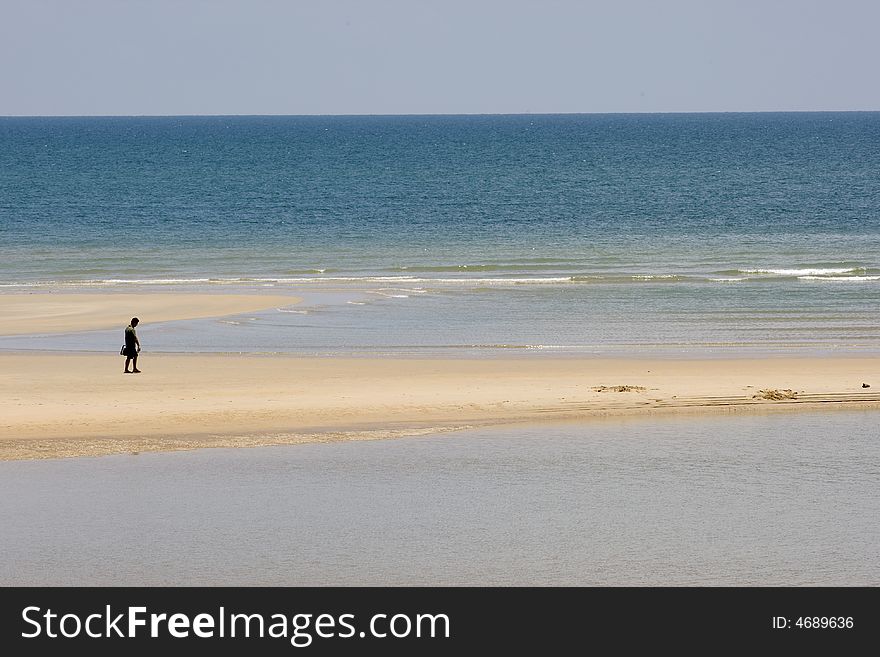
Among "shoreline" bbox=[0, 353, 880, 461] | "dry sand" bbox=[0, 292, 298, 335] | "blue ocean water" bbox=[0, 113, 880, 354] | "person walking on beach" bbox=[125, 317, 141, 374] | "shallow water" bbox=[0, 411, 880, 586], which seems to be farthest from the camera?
"dry sand" bbox=[0, 292, 298, 335]

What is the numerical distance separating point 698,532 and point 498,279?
26.7m

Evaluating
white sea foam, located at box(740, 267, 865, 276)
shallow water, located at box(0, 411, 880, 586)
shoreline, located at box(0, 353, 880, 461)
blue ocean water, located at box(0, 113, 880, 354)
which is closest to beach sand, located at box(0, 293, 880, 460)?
shoreline, located at box(0, 353, 880, 461)

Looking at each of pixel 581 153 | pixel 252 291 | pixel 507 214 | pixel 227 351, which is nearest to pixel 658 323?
pixel 227 351

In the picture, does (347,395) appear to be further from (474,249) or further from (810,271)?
(474,249)

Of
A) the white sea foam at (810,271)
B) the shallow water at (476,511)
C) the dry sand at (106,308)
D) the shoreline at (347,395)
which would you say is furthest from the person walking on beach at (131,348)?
the white sea foam at (810,271)

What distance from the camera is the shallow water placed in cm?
1294

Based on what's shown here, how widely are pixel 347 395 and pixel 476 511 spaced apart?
6.90m

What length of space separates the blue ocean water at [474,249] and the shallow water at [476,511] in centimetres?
850

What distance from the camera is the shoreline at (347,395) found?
1923 cm

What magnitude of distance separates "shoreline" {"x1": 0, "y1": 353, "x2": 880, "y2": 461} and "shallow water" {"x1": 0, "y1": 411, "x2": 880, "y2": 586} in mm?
938

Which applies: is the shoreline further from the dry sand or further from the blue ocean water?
the dry sand

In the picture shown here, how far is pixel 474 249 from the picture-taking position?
50.5 metres
